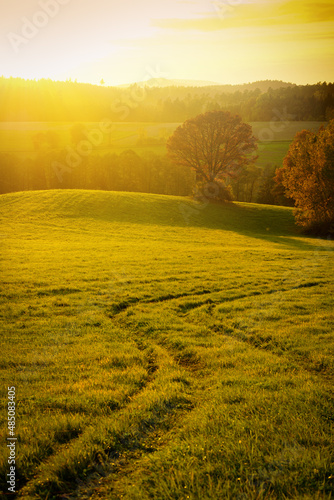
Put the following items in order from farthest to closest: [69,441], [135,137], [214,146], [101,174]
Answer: [135,137], [101,174], [214,146], [69,441]

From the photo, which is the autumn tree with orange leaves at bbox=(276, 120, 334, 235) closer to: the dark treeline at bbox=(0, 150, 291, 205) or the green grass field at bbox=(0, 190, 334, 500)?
the green grass field at bbox=(0, 190, 334, 500)

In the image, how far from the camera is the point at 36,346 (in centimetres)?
1038

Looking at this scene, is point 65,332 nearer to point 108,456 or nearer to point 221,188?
point 108,456

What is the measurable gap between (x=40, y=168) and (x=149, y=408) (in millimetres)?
103415

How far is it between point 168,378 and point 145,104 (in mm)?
185236

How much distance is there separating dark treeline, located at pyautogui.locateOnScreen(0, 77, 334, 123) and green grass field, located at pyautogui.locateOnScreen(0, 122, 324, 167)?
22.4 feet

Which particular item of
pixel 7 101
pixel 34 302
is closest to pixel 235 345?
pixel 34 302

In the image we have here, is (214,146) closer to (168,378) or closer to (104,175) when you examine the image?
(104,175)

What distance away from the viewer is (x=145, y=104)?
174875mm

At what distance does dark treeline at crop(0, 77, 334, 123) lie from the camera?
134000 millimetres

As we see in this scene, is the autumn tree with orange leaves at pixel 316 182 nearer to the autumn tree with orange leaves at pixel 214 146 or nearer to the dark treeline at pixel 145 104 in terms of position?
the autumn tree with orange leaves at pixel 214 146

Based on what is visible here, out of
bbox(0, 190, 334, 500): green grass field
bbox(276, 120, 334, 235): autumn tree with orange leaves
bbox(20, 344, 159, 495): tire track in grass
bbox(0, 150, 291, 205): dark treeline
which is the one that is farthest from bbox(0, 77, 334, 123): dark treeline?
bbox(20, 344, 159, 495): tire track in grass

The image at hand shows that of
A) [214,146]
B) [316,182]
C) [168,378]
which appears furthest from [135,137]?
[168,378]

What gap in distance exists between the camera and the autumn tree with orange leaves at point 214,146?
60.7 m
